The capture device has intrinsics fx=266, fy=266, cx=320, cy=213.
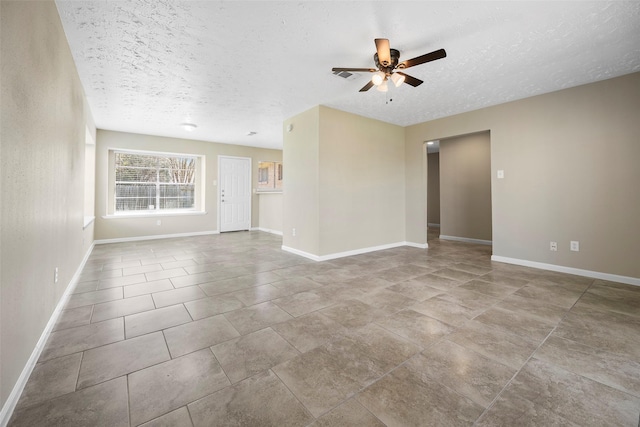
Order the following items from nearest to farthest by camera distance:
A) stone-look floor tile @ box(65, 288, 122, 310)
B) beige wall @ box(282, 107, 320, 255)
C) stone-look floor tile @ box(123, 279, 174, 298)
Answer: stone-look floor tile @ box(65, 288, 122, 310) → stone-look floor tile @ box(123, 279, 174, 298) → beige wall @ box(282, 107, 320, 255)

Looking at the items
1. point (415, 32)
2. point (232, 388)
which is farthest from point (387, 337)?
point (415, 32)

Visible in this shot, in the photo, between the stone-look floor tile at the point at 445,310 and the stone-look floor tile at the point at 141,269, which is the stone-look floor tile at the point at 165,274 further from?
the stone-look floor tile at the point at 445,310

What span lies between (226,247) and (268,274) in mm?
2208

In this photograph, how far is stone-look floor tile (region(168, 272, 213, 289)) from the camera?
3145 mm

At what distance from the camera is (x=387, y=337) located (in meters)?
1.98

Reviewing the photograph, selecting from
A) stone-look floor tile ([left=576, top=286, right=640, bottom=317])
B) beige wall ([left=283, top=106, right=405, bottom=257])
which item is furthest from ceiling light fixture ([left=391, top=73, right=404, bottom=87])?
stone-look floor tile ([left=576, top=286, right=640, bottom=317])

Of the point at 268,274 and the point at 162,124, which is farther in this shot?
the point at 162,124

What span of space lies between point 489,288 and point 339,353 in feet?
7.30

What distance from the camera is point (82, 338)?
1952mm

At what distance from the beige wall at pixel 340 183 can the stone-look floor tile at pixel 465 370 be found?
2.70 metres

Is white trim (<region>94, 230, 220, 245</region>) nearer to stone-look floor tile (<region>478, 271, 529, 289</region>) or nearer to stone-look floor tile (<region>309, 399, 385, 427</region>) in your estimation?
stone-look floor tile (<region>478, 271, 529, 289</region>)

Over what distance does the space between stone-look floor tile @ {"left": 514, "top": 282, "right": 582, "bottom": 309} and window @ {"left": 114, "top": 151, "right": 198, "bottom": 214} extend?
23.8ft

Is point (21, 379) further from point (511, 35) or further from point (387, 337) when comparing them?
point (511, 35)

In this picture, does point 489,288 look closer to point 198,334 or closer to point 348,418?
point 348,418
